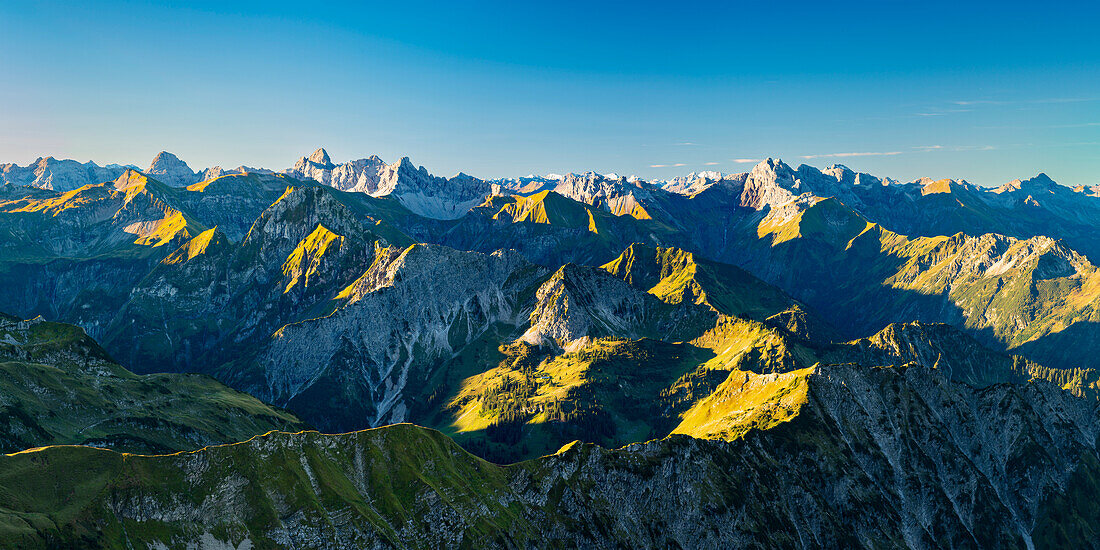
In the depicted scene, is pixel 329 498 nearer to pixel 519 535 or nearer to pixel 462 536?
pixel 462 536

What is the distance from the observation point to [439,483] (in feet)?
548

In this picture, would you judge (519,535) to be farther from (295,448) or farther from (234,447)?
(234,447)

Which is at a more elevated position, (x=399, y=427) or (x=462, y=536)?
(x=399, y=427)

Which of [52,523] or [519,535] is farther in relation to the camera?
[519,535]

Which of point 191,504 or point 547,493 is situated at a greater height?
point 191,504

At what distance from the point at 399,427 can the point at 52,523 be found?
78.7m

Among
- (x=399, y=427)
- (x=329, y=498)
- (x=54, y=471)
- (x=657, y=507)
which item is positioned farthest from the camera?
(x=657, y=507)

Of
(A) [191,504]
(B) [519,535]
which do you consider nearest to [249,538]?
(A) [191,504]

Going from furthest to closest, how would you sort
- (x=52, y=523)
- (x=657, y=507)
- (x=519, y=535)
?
1. (x=657, y=507)
2. (x=519, y=535)
3. (x=52, y=523)

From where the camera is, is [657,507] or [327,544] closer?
[327,544]

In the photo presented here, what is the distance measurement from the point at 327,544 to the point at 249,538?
1714 cm

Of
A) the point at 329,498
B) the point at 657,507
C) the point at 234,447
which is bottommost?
the point at 657,507

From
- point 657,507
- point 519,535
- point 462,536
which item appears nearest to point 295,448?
point 462,536

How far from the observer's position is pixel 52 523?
406 feet
